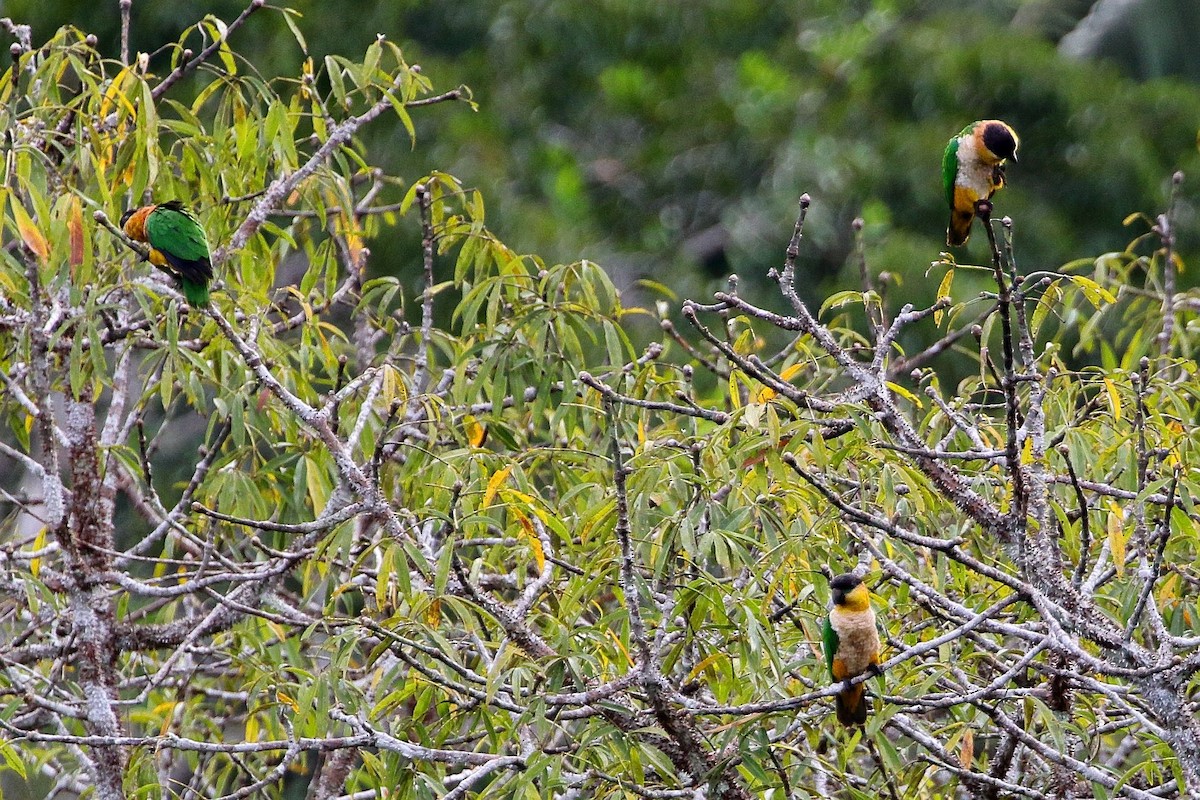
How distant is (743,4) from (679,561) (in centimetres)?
784

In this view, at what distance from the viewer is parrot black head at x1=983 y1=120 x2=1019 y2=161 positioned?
3271 millimetres

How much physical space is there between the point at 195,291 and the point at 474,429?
2.59ft

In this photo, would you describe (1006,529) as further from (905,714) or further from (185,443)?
(185,443)

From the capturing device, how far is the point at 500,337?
347cm

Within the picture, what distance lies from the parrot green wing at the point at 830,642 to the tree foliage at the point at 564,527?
0.04 metres

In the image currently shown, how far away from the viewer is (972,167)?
11.0ft

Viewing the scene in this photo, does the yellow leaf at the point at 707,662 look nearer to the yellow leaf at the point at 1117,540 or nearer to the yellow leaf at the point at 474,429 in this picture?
the yellow leaf at the point at 1117,540

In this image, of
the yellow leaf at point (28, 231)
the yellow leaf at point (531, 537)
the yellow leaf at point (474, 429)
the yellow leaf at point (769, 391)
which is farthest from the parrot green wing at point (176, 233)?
the yellow leaf at point (769, 391)

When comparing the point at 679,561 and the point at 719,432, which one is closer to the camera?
the point at 719,432

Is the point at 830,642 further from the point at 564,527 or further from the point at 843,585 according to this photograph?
the point at 564,527

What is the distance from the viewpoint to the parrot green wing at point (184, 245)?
3.60 m

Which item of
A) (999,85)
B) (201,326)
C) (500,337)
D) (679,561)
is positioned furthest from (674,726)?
(999,85)

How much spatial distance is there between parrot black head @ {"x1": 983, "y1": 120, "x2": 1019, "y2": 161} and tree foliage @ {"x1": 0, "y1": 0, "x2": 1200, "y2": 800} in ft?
1.18

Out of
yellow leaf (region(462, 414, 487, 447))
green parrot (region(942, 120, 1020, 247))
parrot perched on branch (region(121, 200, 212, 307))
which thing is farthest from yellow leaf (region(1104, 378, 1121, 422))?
parrot perched on branch (region(121, 200, 212, 307))
